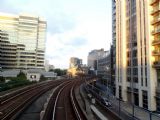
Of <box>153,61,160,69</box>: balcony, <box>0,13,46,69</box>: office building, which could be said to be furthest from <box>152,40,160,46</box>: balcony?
<box>0,13,46,69</box>: office building

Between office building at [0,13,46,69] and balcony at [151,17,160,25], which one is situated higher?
office building at [0,13,46,69]

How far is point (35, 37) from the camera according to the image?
7426 inches

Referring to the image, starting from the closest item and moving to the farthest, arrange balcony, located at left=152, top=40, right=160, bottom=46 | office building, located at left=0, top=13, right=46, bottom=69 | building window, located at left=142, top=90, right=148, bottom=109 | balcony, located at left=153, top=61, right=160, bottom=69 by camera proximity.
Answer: balcony, located at left=153, top=61, right=160, bottom=69 → balcony, located at left=152, top=40, right=160, bottom=46 → building window, located at left=142, top=90, right=148, bottom=109 → office building, located at left=0, top=13, right=46, bottom=69

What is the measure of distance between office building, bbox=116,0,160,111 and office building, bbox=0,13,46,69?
123 m

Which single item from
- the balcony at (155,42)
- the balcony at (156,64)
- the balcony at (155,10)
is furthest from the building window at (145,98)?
the balcony at (155,10)

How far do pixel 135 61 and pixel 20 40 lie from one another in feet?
454

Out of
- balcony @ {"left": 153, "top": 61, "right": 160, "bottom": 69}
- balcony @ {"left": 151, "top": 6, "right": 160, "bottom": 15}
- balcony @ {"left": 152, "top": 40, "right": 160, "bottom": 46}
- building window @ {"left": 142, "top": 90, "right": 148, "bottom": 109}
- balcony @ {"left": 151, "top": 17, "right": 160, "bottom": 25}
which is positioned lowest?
building window @ {"left": 142, "top": 90, "right": 148, "bottom": 109}

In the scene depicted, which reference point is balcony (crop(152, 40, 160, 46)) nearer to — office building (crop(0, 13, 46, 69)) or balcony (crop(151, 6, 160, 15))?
balcony (crop(151, 6, 160, 15))

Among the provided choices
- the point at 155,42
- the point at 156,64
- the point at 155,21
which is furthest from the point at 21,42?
the point at 156,64

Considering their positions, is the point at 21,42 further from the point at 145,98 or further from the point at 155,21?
the point at 155,21

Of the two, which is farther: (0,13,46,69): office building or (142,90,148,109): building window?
(0,13,46,69): office building

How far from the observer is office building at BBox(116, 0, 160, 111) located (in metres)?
51.9

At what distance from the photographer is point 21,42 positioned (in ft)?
603

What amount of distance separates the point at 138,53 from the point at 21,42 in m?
141
